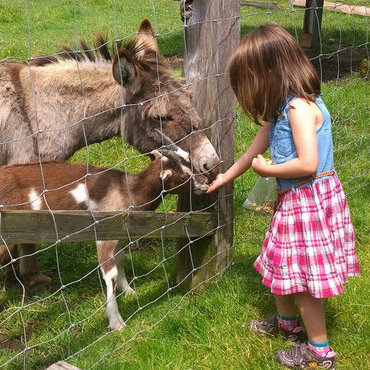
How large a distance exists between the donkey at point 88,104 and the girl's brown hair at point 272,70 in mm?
954

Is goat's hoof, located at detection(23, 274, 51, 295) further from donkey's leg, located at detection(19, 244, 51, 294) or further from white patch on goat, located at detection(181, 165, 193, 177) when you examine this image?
white patch on goat, located at detection(181, 165, 193, 177)

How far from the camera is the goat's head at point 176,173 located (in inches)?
127

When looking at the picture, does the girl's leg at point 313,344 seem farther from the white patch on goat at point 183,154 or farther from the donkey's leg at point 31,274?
the donkey's leg at point 31,274

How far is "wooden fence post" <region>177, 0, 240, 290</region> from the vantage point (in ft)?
9.36

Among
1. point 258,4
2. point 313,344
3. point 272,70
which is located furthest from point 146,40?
point 258,4

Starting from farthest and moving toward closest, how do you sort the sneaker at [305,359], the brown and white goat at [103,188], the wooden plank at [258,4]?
the wooden plank at [258,4] < the brown and white goat at [103,188] < the sneaker at [305,359]

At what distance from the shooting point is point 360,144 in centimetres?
539

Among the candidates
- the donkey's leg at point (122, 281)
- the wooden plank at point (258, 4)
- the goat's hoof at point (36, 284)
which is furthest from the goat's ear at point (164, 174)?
the wooden plank at point (258, 4)

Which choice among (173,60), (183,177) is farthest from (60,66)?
(173,60)

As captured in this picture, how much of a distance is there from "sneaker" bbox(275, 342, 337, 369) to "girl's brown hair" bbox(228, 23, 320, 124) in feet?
3.89

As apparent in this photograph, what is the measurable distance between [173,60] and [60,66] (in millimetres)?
6317

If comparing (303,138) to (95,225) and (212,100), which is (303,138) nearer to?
(212,100)

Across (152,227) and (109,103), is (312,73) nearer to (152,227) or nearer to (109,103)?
(152,227)

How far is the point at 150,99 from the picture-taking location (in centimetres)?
347
